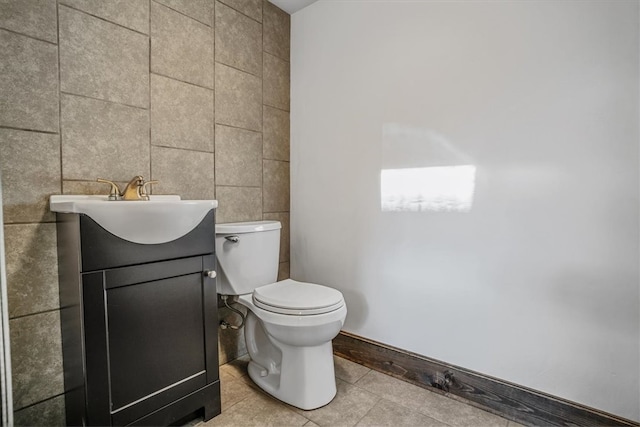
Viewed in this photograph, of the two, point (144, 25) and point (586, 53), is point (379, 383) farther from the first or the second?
point (144, 25)

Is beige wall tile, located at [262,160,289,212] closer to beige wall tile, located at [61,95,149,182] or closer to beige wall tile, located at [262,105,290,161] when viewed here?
beige wall tile, located at [262,105,290,161]

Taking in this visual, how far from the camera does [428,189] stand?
165 cm

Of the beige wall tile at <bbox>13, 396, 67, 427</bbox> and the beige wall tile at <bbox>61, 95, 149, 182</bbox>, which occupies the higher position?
the beige wall tile at <bbox>61, 95, 149, 182</bbox>

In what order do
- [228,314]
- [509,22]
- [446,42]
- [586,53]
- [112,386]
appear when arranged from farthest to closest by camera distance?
[228,314] < [446,42] < [509,22] < [586,53] < [112,386]

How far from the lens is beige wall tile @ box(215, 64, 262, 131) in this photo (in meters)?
1.81

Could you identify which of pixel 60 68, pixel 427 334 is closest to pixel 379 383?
pixel 427 334

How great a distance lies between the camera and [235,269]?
1.66 meters

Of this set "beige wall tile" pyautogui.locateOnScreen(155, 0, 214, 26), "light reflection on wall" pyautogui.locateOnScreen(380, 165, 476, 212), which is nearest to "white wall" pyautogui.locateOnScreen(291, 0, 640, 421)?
"light reflection on wall" pyautogui.locateOnScreen(380, 165, 476, 212)

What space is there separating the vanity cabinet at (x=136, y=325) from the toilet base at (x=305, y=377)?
0.99ft

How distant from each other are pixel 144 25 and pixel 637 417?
250 cm

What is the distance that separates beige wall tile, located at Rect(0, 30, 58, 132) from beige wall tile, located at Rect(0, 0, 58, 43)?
3 centimetres

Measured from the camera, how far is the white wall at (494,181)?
124 centimetres

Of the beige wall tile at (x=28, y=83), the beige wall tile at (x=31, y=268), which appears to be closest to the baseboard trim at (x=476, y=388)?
the beige wall tile at (x=31, y=268)

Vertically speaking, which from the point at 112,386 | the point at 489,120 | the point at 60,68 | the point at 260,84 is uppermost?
the point at 260,84
